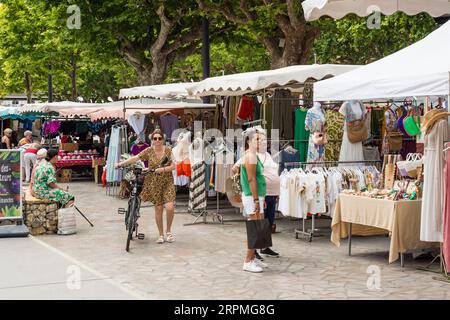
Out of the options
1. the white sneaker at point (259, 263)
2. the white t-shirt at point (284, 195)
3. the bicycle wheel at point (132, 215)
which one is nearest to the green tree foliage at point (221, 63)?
the white t-shirt at point (284, 195)

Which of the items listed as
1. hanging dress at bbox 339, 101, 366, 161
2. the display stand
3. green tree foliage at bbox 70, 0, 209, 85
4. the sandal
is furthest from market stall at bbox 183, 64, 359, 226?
green tree foliage at bbox 70, 0, 209, 85

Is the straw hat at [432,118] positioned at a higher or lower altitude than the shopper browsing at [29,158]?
higher

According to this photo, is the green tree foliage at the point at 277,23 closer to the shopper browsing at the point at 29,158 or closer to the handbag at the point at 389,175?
the shopper browsing at the point at 29,158

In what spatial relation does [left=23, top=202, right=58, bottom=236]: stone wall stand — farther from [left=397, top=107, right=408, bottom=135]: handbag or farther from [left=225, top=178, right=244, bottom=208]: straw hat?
[left=397, top=107, right=408, bottom=135]: handbag

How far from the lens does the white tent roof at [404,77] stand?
313 inches

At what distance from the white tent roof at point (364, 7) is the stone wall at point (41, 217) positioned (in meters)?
5.41

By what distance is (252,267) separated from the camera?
8.61 metres

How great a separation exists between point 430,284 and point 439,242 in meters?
1.10

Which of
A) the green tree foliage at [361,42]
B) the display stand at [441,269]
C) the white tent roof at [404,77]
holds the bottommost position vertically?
the display stand at [441,269]

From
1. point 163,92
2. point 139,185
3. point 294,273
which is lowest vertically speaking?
point 294,273
